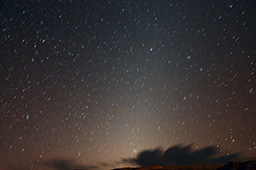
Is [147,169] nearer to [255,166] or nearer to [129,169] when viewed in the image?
[129,169]

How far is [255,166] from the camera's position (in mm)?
12359

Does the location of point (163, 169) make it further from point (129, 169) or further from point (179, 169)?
point (129, 169)

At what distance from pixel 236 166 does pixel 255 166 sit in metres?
1.06

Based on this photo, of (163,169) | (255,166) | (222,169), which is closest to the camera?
(255,166)

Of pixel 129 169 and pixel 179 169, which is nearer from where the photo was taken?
pixel 179 169

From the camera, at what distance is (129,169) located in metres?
24.7

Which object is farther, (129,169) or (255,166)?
(129,169)

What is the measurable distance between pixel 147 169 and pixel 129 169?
13.9 ft

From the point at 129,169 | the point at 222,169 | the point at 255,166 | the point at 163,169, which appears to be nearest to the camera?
the point at 255,166

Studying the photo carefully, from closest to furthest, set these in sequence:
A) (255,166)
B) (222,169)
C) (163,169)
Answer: (255,166), (222,169), (163,169)

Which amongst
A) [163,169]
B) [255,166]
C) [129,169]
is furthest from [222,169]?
[129,169]

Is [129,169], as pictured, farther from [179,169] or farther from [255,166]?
[255,166]

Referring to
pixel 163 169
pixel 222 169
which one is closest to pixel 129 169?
pixel 163 169

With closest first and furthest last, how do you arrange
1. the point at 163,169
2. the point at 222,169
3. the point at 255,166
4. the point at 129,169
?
the point at 255,166 < the point at 222,169 < the point at 163,169 < the point at 129,169
